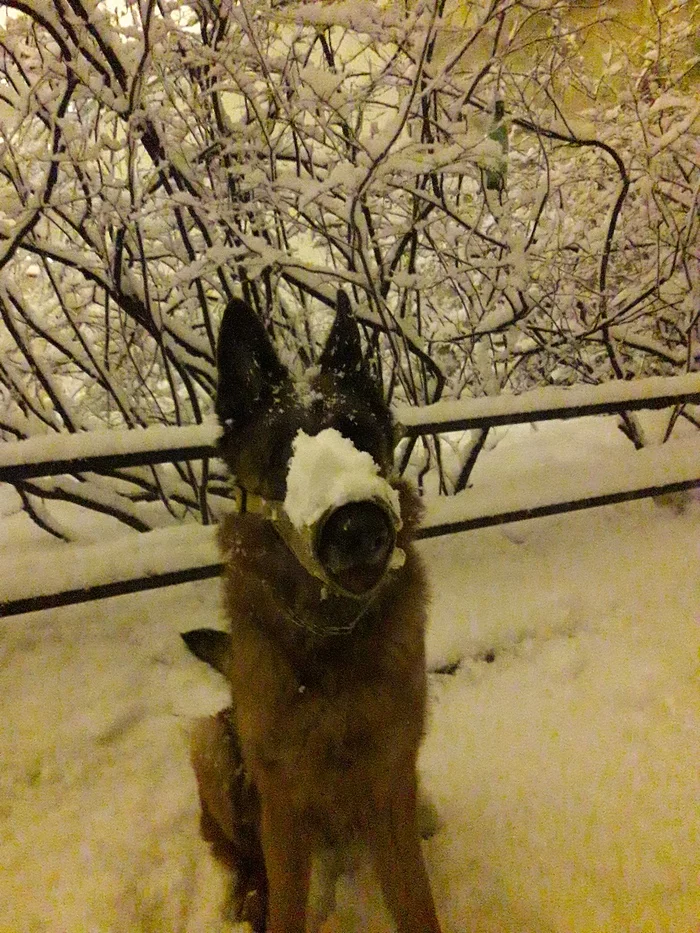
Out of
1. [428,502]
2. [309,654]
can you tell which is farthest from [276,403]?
[428,502]

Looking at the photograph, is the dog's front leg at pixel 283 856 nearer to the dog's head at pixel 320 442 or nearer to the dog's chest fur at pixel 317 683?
the dog's chest fur at pixel 317 683

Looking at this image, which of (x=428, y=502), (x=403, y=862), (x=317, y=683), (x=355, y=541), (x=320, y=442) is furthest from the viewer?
(x=428, y=502)

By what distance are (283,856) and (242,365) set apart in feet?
5.16

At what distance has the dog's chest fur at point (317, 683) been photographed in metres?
1.52

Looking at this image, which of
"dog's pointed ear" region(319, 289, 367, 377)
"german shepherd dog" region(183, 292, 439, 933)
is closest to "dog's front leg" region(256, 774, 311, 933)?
"german shepherd dog" region(183, 292, 439, 933)

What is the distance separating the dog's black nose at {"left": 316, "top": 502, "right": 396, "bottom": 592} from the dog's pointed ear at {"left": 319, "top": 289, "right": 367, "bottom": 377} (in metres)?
0.64

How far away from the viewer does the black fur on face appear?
1.53 metres

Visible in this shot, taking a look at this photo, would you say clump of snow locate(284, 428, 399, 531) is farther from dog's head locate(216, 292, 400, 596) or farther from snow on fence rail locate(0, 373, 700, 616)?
snow on fence rail locate(0, 373, 700, 616)

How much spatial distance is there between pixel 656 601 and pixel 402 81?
139 inches

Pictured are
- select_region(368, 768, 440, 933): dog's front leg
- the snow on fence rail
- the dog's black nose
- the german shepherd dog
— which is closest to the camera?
Result: the dog's black nose

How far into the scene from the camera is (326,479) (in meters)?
1.30

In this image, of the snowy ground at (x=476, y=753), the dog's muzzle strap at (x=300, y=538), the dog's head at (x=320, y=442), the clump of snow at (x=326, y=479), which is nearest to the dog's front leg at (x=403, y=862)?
the snowy ground at (x=476, y=753)

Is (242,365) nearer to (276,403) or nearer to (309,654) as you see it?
(276,403)

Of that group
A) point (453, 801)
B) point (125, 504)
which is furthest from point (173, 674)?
point (453, 801)
